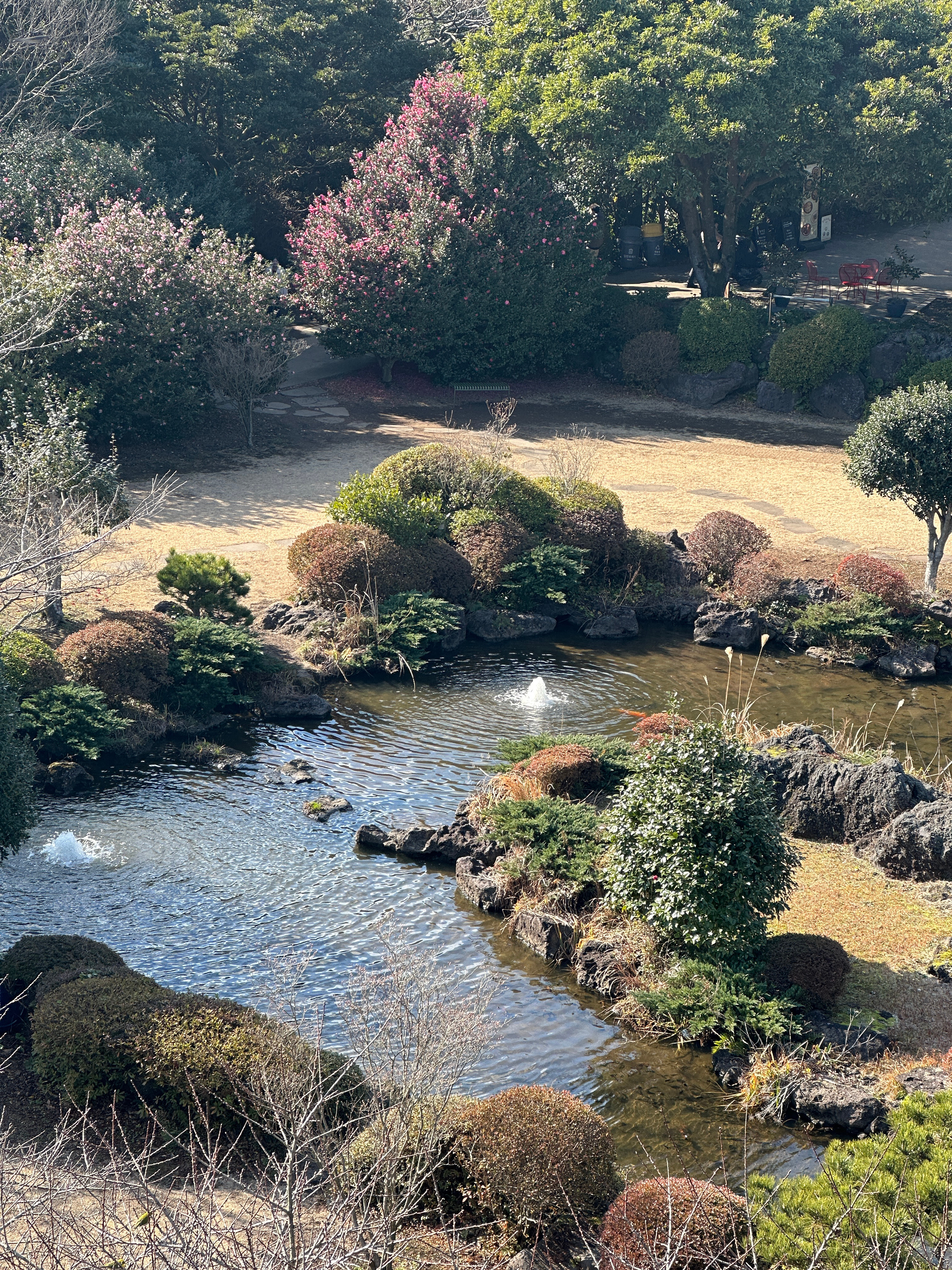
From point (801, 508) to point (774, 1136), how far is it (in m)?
18.8

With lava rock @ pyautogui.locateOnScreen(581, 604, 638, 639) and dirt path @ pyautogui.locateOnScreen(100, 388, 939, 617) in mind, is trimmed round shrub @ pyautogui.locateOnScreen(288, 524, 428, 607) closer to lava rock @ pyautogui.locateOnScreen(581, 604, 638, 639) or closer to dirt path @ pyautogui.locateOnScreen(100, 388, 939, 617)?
dirt path @ pyautogui.locateOnScreen(100, 388, 939, 617)

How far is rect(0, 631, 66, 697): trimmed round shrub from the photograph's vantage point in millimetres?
16406

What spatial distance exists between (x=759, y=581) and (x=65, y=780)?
1235 cm

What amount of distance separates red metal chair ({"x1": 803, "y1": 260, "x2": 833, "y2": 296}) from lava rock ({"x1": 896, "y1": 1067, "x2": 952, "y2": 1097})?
3379 centimetres

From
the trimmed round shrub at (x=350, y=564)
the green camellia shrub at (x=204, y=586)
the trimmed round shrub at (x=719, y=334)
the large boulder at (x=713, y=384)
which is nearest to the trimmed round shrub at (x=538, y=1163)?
the green camellia shrub at (x=204, y=586)

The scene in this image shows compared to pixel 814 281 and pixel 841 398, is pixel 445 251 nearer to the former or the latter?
pixel 841 398

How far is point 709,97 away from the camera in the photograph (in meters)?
33.8

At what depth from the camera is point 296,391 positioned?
1415 inches

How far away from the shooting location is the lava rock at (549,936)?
1249cm

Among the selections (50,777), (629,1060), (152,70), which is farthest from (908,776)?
(152,70)

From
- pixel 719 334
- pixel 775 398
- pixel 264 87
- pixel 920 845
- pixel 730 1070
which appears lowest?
pixel 730 1070

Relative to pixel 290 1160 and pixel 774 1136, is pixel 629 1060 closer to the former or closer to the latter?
pixel 774 1136

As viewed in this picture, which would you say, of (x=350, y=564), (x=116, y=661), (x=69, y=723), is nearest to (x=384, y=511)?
(x=350, y=564)

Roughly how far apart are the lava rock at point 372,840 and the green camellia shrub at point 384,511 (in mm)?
8059
